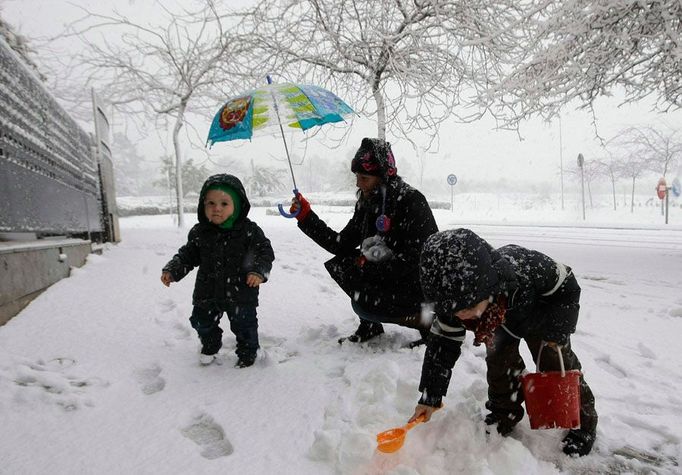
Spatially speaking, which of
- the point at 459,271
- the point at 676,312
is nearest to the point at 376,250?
the point at 459,271

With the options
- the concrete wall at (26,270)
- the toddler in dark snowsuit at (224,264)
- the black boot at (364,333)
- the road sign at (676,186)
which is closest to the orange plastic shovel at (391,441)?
the toddler in dark snowsuit at (224,264)

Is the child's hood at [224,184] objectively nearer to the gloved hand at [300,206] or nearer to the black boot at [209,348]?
the gloved hand at [300,206]

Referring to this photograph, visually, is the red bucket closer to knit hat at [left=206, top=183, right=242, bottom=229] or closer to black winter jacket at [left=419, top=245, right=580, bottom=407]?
black winter jacket at [left=419, top=245, right=580, bottom=407]

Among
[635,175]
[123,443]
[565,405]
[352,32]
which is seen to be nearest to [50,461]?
[123,443]

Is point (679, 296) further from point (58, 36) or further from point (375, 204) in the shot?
point (58, 36)

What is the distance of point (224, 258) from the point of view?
101 inches

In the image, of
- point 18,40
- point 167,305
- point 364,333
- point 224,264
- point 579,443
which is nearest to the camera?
point 579,443

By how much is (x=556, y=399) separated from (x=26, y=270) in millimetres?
3981

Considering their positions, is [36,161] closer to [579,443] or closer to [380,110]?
[579,443]

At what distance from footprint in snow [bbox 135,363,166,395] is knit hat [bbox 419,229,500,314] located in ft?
5.92

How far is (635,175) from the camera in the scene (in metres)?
28.3

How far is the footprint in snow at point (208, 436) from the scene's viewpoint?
1778mm

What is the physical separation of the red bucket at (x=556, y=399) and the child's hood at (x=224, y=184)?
1.93m

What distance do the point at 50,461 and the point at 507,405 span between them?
2018 millimetres
